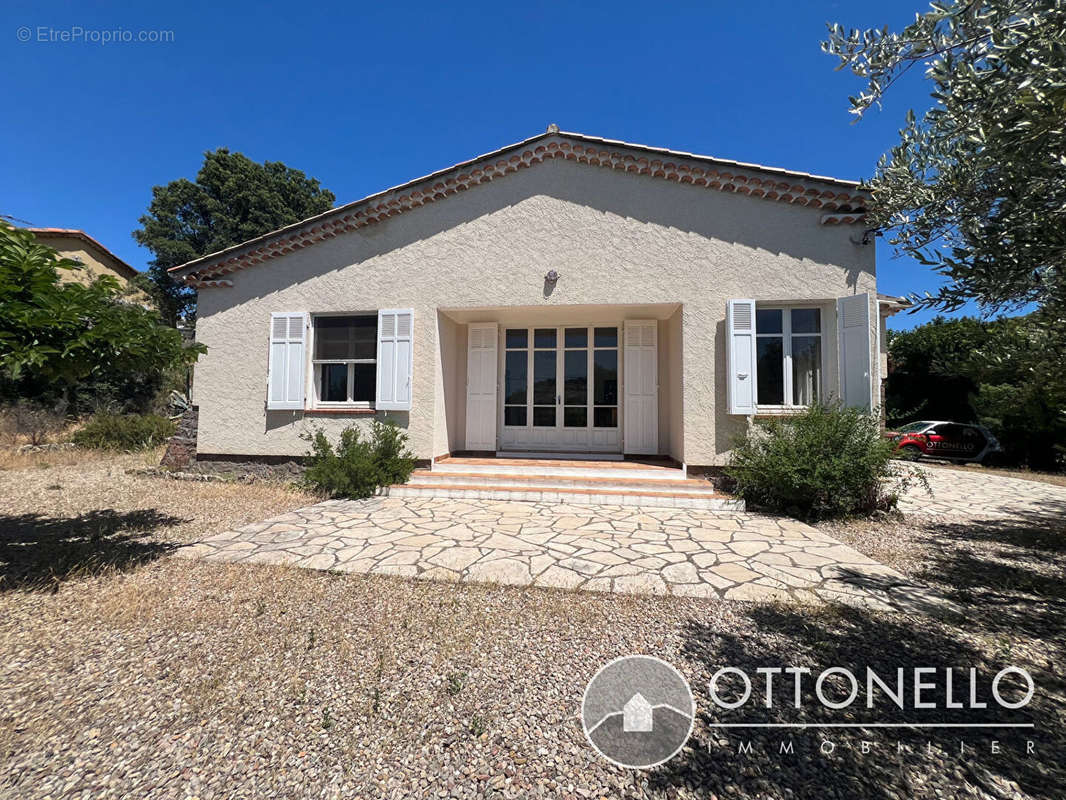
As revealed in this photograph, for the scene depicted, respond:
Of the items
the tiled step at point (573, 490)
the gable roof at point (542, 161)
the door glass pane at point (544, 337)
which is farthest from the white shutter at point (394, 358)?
the door glass pane at point (544, 337)

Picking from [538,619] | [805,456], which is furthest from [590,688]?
[805,456]

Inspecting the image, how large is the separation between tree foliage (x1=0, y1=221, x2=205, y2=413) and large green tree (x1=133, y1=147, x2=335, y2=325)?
908 inches

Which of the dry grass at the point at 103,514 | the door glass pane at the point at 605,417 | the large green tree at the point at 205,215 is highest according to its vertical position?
the large green tree at the point at 205,215

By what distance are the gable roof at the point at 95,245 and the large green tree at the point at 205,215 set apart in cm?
102

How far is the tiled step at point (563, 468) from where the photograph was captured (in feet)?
22.0

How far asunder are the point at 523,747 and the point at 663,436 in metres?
6.87

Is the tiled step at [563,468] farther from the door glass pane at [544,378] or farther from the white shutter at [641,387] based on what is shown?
the door glass pane at [544,378]

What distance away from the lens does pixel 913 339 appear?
1761 cm

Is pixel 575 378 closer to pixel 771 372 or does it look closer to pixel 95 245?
pixel 771 372

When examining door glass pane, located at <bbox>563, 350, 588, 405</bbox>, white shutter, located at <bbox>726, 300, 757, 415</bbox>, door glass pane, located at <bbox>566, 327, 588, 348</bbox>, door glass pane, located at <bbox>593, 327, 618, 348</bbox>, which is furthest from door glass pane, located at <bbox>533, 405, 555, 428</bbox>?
white shutter, located at <bbox>726, 300, 757, 415</bbox>

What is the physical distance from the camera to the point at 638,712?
2.07 meters

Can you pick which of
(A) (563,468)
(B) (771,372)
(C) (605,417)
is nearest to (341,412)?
(A) (563,468)

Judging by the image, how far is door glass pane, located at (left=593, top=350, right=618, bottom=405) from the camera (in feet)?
27.6

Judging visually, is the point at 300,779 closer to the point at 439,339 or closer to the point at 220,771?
the point at 220,771
